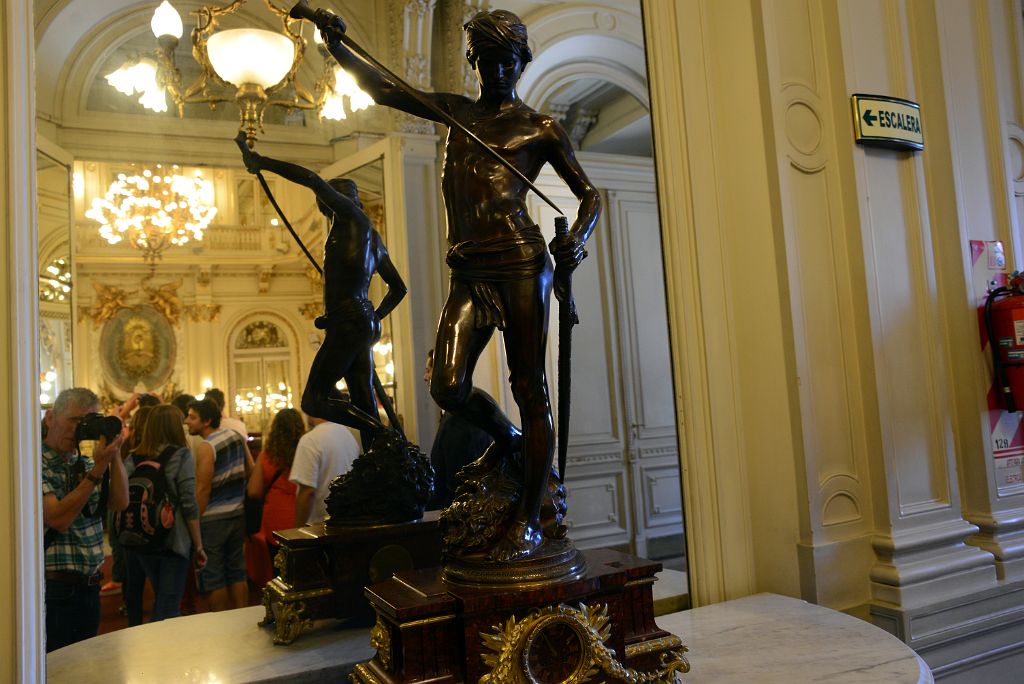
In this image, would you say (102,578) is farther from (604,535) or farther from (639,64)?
(639,64)

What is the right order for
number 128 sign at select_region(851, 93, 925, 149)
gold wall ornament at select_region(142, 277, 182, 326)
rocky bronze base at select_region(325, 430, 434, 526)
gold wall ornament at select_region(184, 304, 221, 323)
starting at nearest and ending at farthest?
rocky bronze base at select_region(325, 430, 434, 526)
number 128 sign at select_region(851, 93, 925, 149)
gold wall ornament at select_region(184, 304, 221, 323)
gold wall ornament at select_region(142, 277, 182, 326)

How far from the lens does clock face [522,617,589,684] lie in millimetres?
2053

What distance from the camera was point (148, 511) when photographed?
3334 mm

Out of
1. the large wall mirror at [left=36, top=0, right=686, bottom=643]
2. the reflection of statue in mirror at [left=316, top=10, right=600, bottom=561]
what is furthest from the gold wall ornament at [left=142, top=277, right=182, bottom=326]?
the reflection of statue in mirror at [left=316, top=10, right=600, bottom=561]

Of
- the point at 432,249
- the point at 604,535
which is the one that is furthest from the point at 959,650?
the point at 432,249

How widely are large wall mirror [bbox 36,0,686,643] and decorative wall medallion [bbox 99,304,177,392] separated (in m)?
0.13

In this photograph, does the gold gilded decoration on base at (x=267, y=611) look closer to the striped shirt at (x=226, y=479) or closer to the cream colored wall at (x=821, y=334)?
the striped shirt at (x=226, y=479)

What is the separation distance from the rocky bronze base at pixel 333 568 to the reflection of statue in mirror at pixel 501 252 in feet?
2.93

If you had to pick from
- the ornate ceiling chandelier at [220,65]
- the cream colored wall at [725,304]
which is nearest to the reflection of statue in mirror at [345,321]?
the ornate ceiling chandelier at [220,65]

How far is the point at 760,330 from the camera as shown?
3332 millimetres

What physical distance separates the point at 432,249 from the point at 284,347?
4.68 feet

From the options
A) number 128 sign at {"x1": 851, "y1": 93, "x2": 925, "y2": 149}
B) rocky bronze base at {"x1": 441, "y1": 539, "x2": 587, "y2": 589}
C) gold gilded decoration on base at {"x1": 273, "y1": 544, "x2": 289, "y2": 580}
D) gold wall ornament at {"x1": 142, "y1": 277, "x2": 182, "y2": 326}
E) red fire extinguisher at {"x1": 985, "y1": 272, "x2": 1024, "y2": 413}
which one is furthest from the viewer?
gold wall ornament at {"x1": 142, "y1": 277, "x2": 182, "y2": 326}

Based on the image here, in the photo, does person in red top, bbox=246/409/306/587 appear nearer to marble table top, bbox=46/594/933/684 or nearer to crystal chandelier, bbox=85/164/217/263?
marble table top, bbox=46/594/933/684

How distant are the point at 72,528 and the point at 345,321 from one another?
1227 mm
